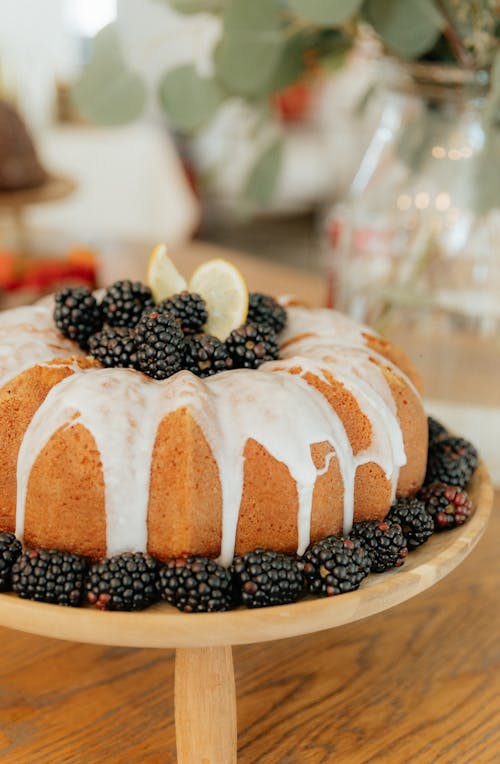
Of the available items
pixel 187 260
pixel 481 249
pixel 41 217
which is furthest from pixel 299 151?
pixel 481 249

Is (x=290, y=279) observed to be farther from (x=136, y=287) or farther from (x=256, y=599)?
(x=256, y=599)

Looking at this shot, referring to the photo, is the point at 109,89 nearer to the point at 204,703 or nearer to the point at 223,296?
the point at 223,296

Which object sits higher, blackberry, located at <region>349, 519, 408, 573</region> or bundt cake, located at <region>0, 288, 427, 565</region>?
bundt cake, located at <region>0, 288, 427, 565</region>

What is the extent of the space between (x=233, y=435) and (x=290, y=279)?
1.76m

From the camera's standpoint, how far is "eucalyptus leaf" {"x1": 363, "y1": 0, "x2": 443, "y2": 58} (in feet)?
4.55

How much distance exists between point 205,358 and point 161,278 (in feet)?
0.63

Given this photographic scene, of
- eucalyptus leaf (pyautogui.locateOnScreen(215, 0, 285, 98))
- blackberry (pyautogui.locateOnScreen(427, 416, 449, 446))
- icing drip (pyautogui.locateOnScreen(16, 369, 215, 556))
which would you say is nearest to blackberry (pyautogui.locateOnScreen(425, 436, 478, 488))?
blackberry (pyautogui.locateOnScreen(427, 416, 449, 446))

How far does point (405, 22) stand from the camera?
140 centimetres

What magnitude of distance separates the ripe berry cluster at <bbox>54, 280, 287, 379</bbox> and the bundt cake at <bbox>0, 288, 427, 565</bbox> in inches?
1.1

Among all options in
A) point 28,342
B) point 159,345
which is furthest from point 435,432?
point 28,342

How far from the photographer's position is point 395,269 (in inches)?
66.1

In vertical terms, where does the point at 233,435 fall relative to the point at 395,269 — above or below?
above

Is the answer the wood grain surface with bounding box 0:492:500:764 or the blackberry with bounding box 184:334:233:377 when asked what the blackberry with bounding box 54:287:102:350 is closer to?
the blackberry with bounding box 184:334:233:377

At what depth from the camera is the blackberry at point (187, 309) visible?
1.06m
